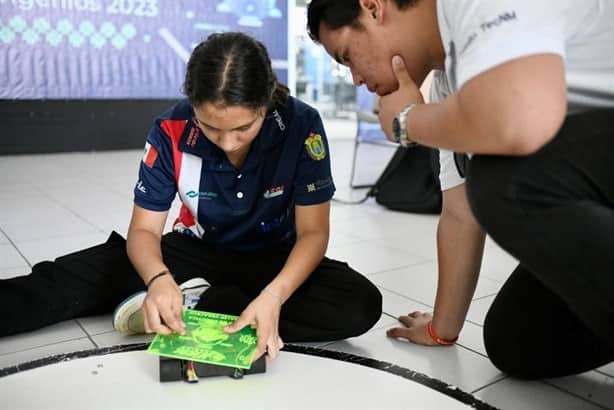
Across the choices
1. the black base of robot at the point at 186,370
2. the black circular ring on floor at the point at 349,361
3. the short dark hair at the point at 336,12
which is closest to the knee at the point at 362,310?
the black circular ring on floor at the point at 349,361

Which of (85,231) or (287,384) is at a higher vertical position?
(287,384)

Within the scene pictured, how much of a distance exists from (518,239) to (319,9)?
1.71 ft

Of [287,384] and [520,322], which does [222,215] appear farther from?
[520,322]

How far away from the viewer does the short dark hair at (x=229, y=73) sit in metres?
1.11

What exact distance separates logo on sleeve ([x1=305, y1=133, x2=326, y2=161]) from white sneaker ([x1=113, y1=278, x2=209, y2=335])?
0.43m

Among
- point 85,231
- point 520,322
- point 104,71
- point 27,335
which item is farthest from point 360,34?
point 104,71

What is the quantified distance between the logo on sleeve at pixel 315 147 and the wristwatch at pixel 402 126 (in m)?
0.40

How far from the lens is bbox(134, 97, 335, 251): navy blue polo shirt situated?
1.34 metres

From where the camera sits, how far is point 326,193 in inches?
53.7

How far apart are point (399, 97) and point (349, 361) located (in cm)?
58

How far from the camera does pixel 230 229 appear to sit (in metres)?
1.45

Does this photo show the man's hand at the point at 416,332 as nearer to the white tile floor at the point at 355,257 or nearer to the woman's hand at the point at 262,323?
the white tile floor at the point at 355,257

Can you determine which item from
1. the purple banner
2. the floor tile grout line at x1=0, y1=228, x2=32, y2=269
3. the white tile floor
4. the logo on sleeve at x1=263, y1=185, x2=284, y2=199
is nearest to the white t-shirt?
the logo on sleeve at x1=263, y1=185, x2=284, y2=199

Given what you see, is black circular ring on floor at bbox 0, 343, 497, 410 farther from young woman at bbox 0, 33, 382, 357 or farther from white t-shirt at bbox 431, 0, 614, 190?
white t-shirt at bbox 431, 0, 614, 190
